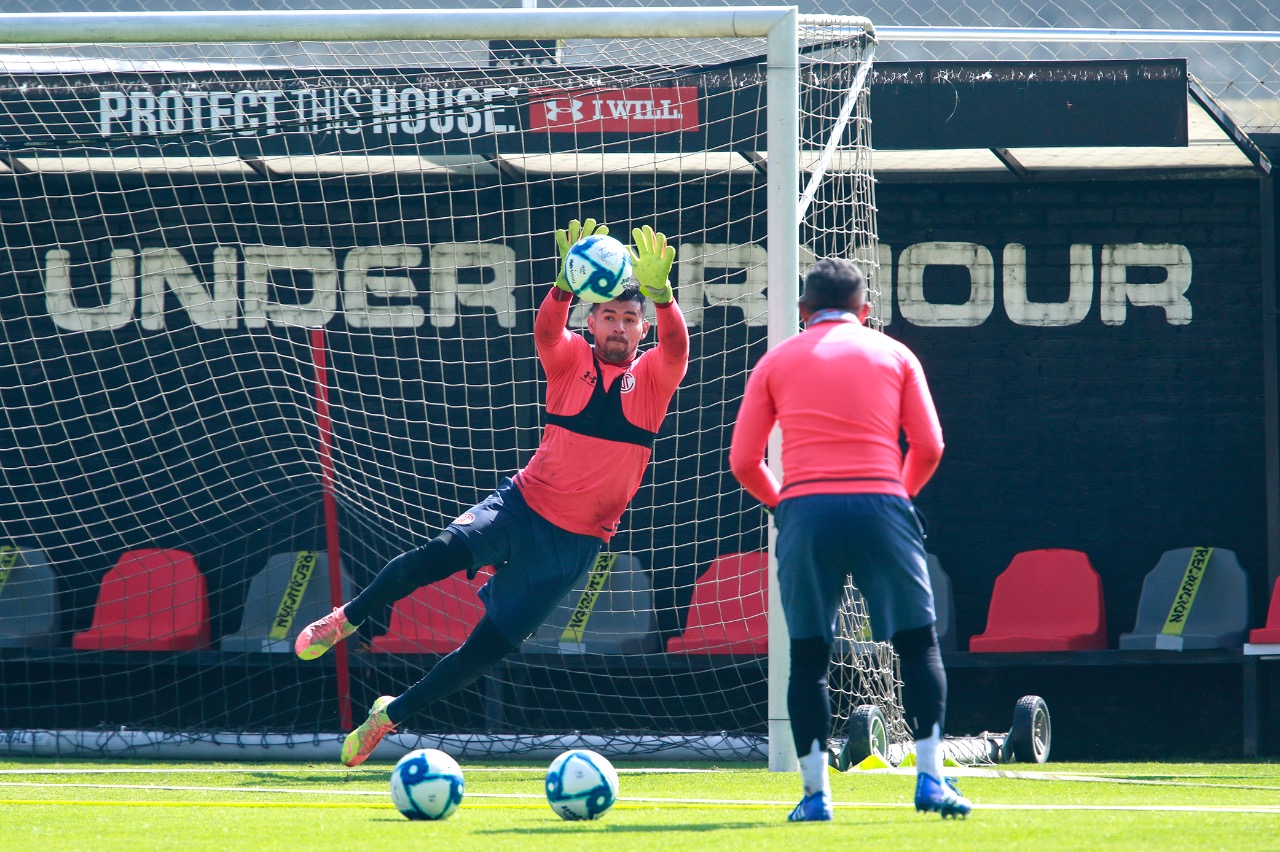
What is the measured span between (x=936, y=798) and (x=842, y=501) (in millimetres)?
851

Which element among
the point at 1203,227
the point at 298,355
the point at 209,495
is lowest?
the point at 209,495

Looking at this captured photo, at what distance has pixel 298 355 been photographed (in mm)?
10586

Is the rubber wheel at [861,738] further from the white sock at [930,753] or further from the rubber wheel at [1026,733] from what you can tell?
the white sock at [930,753]

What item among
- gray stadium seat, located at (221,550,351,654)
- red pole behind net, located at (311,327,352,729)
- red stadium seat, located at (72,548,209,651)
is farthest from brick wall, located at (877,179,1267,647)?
red stadium seat, located at (72,548,209,651)

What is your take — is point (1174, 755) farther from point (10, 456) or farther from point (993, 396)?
point (10, 456)

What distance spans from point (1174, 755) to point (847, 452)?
620 cm

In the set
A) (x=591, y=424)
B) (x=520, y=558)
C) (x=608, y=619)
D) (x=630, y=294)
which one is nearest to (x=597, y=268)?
(x=630, y=294)

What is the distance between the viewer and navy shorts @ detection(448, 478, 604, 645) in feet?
19.8

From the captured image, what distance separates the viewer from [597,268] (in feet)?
19.4

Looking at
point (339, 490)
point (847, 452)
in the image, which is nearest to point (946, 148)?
point (339, 490)

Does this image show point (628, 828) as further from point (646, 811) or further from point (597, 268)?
point (597, 268)

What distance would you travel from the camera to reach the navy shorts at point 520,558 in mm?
6043

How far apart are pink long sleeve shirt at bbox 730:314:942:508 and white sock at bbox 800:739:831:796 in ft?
2.35

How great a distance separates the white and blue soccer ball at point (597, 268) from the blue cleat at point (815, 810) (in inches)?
88.6
